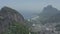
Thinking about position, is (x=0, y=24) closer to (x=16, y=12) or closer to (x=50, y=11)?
(x=16, y=12)

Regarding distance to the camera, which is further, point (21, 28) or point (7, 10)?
point (7, 10)

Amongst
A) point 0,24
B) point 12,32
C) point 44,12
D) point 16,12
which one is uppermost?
point 44,12

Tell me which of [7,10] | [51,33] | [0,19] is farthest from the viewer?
[51,33]

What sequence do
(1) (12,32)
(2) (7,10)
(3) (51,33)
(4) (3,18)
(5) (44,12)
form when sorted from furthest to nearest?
(5) (44,12) → (3) (51,33) → (2) (7,10) → (4) (3,18) → (1) (12,32)

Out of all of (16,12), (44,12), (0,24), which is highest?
(44,12)

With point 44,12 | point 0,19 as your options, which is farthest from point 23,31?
point 44,12

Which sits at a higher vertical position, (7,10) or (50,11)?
(50,11)

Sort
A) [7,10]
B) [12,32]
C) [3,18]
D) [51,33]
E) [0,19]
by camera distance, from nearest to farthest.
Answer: [12,32]
[0,19]
[3,18]
[7,10]
[51,33]

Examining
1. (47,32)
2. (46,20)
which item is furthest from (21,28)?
(46,20)

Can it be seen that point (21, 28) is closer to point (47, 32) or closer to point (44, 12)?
point (47, 32)
